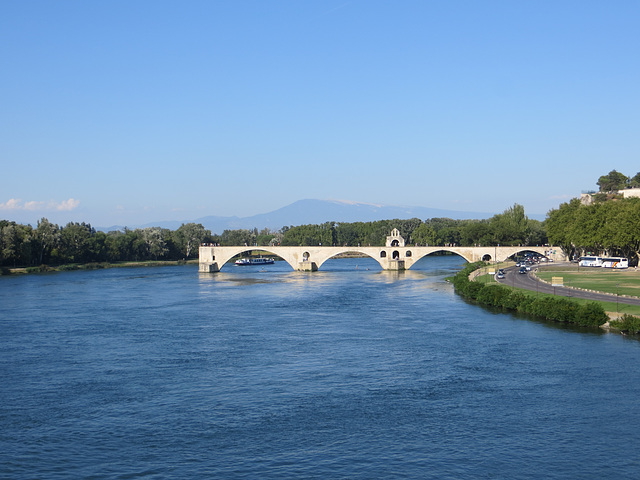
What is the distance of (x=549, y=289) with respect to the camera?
6419 centimetres

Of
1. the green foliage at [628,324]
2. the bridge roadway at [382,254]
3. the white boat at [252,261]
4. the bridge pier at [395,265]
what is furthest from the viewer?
Result: the white boat at [252,261]

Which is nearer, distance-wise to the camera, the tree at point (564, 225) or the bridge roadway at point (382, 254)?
the tree at point (564, 225)

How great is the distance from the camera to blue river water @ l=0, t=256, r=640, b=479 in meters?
24.5

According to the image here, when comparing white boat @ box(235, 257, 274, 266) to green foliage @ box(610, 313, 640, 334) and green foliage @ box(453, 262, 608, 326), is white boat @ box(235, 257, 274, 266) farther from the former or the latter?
green foliage @ box(610, 313, 640, 334)

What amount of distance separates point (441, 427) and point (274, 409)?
294 inches

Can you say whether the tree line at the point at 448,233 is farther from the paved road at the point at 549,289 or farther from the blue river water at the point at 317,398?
the blue river water at the point at 317,398

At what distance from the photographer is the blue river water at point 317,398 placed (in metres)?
24.5

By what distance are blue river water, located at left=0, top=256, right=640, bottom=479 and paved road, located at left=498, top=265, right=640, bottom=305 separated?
666 centimetres

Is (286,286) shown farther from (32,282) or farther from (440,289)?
(32,282)

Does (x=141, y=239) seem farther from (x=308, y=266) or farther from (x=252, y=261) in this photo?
(x=308, y=266)

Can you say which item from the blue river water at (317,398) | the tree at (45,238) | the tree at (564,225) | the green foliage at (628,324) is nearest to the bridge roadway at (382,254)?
the tree at (564,225)

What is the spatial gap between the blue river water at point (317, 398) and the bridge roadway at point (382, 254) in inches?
2484

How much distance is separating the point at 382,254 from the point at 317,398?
9778cm

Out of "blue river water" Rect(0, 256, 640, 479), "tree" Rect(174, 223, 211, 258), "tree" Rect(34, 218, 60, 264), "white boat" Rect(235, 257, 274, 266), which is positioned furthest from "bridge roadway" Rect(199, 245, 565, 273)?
"blue river water" Rect(0, 256, 640, 479)
